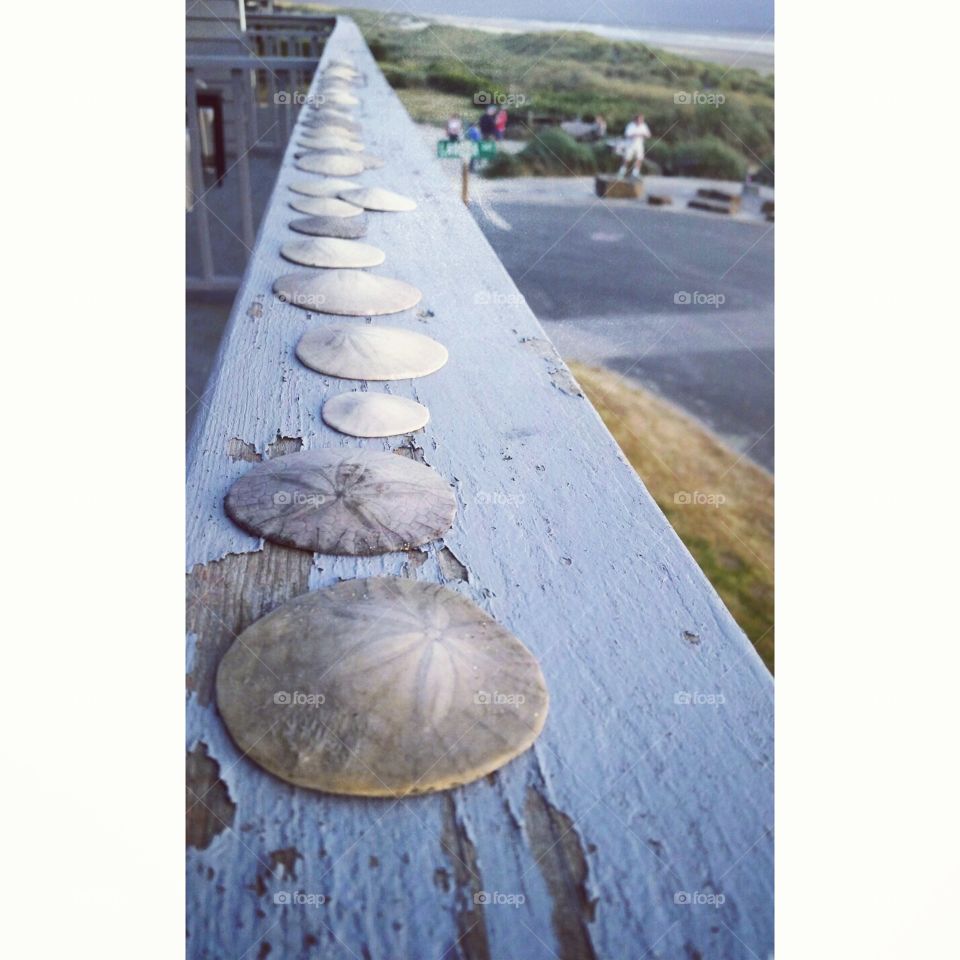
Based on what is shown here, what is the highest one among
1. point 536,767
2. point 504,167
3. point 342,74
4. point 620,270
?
point 342,74

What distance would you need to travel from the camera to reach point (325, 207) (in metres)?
1.41

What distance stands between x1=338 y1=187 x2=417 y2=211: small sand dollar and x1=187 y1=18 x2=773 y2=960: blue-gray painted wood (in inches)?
30.2

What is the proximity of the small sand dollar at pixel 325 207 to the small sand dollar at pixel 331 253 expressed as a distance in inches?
6.8

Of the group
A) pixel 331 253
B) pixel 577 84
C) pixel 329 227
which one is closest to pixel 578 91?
pixel 577 84

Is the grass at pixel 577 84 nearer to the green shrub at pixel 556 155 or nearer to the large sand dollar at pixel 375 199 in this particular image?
the green shrub at pixel 556 155

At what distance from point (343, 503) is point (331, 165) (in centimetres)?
124

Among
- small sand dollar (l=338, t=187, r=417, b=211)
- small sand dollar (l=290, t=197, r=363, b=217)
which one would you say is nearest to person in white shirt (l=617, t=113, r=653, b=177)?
small sand dollar (l=338, t=187, r=417, b=211)

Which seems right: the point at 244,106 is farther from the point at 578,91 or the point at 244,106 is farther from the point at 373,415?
the point at 373,415

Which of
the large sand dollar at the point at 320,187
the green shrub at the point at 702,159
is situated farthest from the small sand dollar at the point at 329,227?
the green shrub at the point at 702,159

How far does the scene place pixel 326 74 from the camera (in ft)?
8.90

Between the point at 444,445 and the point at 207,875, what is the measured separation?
434mm

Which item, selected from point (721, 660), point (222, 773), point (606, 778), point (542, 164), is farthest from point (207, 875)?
point (542, 164)

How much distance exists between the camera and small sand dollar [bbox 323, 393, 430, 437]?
2.52 feet

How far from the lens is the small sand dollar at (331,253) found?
46.0 inches
